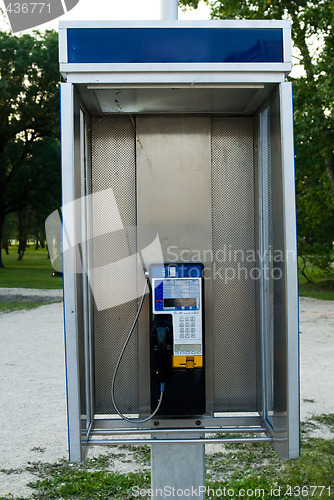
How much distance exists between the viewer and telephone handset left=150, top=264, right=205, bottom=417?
2881mm

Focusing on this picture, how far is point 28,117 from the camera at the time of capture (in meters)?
22.7

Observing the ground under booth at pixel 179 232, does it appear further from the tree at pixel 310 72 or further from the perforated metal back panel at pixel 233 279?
the tree at pixel 310 72

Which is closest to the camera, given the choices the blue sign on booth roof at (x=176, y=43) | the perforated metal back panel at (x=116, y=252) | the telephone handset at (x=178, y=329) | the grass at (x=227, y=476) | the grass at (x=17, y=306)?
the blue sign on booth roof at (x=176, y=43)

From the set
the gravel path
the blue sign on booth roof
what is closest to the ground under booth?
the blue sign on booth roof

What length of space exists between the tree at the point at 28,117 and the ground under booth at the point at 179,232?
19.0m

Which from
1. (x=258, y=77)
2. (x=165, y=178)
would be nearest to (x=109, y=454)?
(x=165, y=178)

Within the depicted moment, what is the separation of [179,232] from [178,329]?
57cm

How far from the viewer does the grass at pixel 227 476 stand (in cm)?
359

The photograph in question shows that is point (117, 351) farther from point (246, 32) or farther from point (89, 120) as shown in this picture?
point (246, 32)

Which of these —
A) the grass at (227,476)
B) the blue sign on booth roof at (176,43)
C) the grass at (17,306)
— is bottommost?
the grass at (227,476)

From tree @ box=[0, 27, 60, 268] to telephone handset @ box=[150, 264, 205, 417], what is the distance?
19.4 m

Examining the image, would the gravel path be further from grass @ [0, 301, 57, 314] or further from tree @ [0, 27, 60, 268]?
tree @ [0, 27, 60, 268]

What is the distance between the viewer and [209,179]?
3.19 m

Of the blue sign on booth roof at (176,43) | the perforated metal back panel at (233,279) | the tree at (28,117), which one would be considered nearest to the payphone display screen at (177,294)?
the perforated metal back panel at (233,279)
